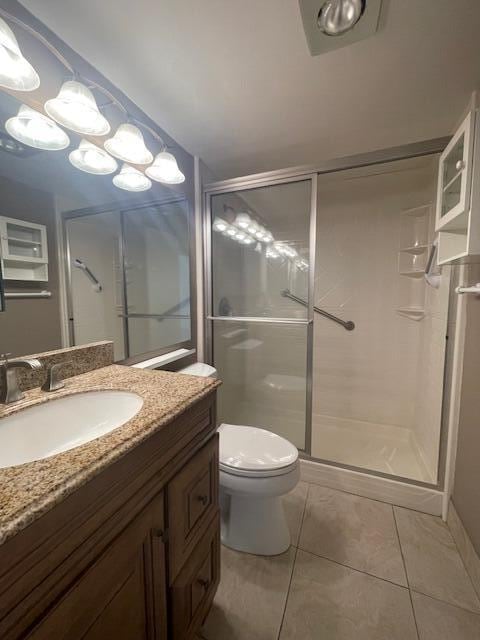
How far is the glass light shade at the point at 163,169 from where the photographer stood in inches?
54.2

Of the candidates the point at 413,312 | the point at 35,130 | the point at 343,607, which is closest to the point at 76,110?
the point at 35,130

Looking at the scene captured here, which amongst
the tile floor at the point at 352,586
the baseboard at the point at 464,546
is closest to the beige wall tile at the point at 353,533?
the tile floor at the point at 352,586

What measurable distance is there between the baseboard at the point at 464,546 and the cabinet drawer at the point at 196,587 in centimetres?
108

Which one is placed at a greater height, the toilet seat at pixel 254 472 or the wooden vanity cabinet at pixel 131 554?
the wooden vanity cabinet at pixel 131 554

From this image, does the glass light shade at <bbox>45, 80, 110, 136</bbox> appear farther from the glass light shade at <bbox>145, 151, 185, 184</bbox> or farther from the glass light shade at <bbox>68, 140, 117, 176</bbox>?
the glass light shade at <bbox>145, 151, 185, 184</bbox>

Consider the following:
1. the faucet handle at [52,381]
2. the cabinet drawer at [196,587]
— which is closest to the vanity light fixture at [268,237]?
the faucet handle at [52,381]

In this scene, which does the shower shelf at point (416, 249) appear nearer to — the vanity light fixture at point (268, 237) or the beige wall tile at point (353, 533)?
the vanity light fixture at point (268, 237)

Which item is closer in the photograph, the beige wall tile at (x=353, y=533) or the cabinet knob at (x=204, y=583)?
the cabinet knob at (x=204, y=583)

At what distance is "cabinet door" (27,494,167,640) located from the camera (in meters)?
0.46

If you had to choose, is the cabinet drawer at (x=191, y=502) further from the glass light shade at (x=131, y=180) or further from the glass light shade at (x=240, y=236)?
the glass light shade at (x=240, y=236)

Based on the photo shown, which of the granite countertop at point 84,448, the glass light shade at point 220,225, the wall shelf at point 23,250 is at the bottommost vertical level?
the granite countertop at point 84,448

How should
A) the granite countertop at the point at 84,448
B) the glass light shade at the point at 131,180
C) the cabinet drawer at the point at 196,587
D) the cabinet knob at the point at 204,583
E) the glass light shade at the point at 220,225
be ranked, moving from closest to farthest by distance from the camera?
the granite countertop at the point at 84,448, the cabinet drawer at the point at 196,587, the cabinet knob at the point at 204,583, the glass light shade at the point at 131,180, the glass light shade at the point at 220,225

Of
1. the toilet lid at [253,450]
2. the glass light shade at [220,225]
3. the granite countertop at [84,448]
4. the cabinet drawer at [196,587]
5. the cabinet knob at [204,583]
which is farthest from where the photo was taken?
the glass light shade at [220,225]

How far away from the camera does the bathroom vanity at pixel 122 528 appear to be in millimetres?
412
